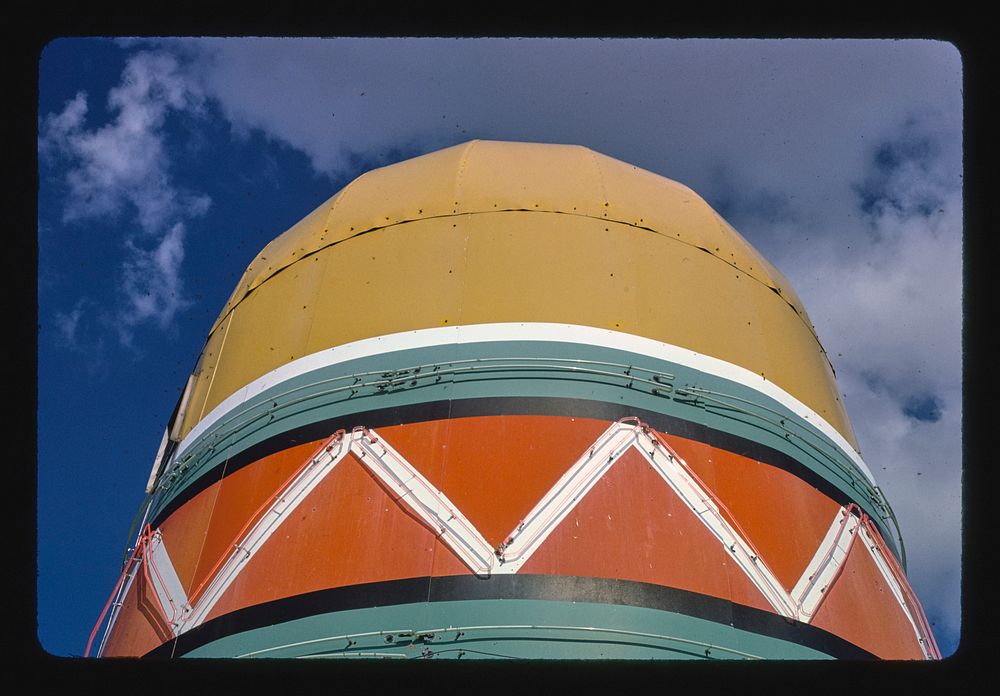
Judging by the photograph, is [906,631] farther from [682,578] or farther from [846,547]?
[682,578]

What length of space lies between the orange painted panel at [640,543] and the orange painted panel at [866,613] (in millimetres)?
647

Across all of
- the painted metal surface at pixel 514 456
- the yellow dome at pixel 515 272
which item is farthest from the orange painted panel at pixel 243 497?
the yellow dome at pixel 515 272

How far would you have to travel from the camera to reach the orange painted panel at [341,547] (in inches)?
250

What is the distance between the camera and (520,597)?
20.1 ft

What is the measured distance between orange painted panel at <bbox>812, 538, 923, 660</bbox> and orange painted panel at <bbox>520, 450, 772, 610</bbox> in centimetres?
65

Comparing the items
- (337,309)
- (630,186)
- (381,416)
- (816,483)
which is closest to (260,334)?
(337,309)

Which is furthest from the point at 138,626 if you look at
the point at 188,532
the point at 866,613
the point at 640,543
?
the point at 866,613

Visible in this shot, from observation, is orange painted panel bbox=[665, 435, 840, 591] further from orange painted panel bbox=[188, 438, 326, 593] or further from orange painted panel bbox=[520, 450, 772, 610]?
orange painted panel bbox=[188, 438, 326, 593]

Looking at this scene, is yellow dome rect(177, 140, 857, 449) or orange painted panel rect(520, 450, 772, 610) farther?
yellow dome rect(177, 140, 857, 449)

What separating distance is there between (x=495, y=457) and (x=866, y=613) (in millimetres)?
2834

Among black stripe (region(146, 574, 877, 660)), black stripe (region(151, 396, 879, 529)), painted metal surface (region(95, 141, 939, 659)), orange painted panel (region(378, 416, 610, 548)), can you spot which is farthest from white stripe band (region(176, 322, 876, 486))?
black stripe (region(146, 574, 877, 660))

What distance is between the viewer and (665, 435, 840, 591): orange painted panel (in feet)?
22.5

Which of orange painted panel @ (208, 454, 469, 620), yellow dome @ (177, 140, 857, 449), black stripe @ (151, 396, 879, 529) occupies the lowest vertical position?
orange painted panel @ (208, 454, 469, 620)

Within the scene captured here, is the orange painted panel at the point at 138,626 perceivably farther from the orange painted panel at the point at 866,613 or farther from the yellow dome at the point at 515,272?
the orange painted panel at the point at 866,613
